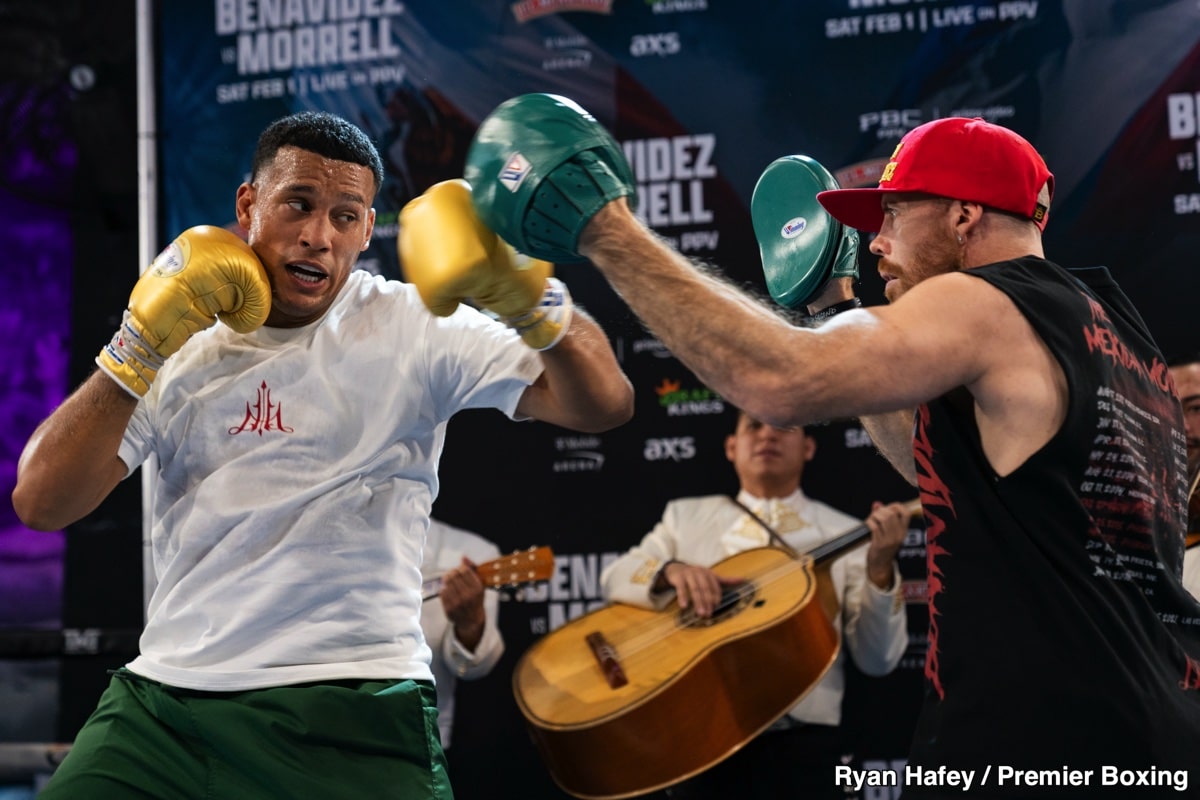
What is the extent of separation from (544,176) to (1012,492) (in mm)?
737

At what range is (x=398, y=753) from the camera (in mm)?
2150

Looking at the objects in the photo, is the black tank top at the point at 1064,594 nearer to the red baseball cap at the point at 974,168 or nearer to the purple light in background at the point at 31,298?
the red baseball cap at the point at 974,168

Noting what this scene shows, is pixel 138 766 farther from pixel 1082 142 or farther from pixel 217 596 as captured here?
pixel 1082 142

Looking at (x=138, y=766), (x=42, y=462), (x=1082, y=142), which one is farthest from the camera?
(x=1082, y=142)

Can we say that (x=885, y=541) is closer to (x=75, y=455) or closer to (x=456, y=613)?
(x=456, y=613)

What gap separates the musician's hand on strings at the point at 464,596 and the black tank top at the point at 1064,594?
239cm

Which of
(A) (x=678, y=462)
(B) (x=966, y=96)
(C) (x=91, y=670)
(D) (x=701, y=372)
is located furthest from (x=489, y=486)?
(D) (x=701, y=372)

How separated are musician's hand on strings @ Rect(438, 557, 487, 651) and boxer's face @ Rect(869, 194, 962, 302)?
2246 millimetres

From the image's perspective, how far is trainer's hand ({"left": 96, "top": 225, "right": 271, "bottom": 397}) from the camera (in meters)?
2.22

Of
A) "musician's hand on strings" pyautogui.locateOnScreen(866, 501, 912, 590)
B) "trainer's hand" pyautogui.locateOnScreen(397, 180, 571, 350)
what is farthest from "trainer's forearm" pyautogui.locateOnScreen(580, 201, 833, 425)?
"musician's hand on strings" pyautogui.locateOnScreen(866, 501, 912, 590)

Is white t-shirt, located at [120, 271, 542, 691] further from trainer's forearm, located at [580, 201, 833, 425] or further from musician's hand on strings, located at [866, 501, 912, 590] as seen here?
musician's hand on strings, located at [866, 501, 912, 590]

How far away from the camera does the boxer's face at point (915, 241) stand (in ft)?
6.27

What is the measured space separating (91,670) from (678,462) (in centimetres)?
221

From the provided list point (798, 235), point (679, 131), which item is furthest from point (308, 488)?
point (679, 131)
